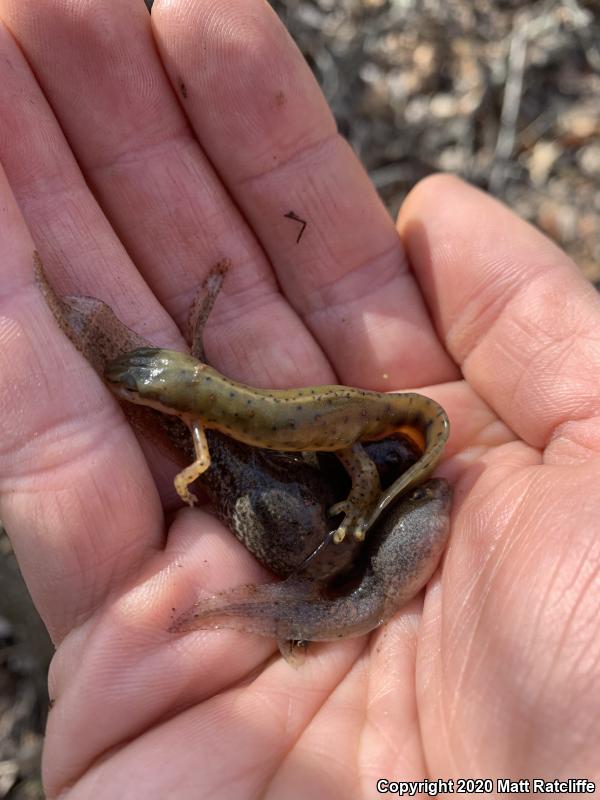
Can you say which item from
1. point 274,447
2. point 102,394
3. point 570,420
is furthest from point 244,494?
point 570,420

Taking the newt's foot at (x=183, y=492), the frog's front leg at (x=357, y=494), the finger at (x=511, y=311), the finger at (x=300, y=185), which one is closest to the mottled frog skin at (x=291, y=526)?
the frog's front leg at (x=357, y=494)

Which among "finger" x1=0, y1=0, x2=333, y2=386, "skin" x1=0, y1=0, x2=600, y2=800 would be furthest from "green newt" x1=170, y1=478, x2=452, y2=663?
"finger" x1=0, y1=0, x2=333, y2=386

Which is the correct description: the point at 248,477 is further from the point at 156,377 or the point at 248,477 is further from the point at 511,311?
the point at 511,311

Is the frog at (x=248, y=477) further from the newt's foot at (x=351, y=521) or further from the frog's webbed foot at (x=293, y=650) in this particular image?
the frog's webbed foot at (x=293, y=650)

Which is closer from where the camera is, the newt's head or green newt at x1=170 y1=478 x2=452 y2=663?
green newt at x1=170 y1=478 x2=452 y2=663

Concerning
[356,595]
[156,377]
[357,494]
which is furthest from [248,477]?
[356,595]

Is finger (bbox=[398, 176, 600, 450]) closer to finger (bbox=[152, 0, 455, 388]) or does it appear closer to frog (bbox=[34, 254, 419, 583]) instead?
finger (bbox=[152, 0, 455, 388])
